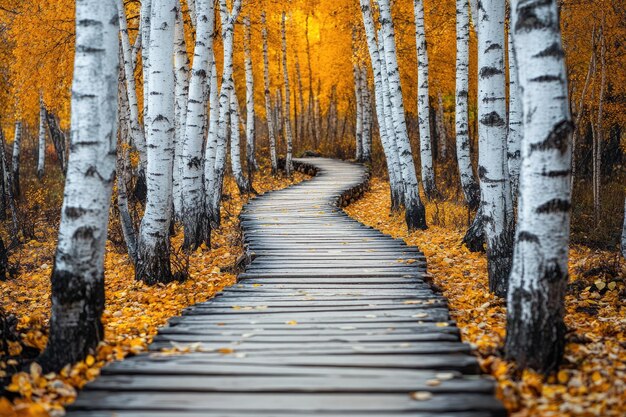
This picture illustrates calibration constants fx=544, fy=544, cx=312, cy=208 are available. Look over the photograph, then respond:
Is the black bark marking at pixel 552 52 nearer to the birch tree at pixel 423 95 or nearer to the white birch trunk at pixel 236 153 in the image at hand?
the birch tree at pixel 423 95

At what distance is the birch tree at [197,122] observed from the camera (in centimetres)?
868

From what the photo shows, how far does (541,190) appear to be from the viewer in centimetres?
381

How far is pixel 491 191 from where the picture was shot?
6277 mm

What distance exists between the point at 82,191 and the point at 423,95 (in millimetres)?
10504

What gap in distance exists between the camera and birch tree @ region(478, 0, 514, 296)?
6.22 meters

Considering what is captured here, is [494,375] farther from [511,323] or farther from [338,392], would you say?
[338,392]

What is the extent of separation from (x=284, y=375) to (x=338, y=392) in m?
0.42

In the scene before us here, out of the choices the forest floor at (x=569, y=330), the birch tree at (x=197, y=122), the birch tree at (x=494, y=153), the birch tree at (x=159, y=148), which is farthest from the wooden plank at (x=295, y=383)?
the birch tree at (x=197, y=122)

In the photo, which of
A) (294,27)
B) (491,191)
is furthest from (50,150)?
(491,191)

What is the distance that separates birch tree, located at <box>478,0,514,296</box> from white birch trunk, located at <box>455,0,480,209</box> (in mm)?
4948

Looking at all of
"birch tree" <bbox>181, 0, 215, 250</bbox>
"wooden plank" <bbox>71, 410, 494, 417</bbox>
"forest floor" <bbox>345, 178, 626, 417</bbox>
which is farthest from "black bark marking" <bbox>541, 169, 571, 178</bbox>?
"birch tree" <bbox>181, 0, 215, 250</bbox>

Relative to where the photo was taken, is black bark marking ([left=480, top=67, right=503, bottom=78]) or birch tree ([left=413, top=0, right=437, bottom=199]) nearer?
black bark marking ([left=480, top=67, right=503, bottom=78])

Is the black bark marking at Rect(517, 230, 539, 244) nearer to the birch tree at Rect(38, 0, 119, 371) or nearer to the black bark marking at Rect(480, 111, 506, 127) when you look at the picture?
the black bark marking at Rect(480, 111, 506, 127)

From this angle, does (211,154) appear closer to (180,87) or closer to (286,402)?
(180,87)
